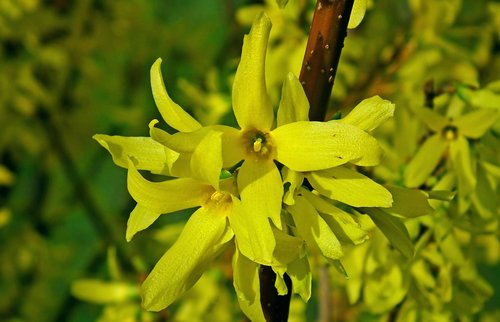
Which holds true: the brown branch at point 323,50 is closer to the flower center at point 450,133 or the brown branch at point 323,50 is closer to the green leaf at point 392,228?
the green leaf at point 392,228

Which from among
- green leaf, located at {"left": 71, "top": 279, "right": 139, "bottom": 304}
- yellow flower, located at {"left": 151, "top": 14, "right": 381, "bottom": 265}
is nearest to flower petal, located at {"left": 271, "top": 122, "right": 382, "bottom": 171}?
yellow flower, located at {"left": 151, "top": 14, "right": 381, "bottom": 265}

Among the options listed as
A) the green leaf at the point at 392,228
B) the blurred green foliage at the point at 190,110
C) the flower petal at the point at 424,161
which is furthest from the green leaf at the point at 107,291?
the green leaf at the point at 392,228

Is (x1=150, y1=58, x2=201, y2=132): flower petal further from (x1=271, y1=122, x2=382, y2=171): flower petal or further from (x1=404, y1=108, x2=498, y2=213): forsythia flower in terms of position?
(x1=404, y1=108, x2=498, y2=213): forsythia flower

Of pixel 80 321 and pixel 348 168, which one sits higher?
pixel 348 168

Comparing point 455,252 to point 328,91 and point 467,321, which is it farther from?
point 328,91

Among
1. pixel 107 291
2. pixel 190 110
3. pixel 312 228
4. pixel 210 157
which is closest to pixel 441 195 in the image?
pixel 312 228

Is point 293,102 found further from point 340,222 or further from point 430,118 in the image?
point 430,118

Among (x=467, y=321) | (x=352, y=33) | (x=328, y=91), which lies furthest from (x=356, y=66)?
(x=328, y=91)

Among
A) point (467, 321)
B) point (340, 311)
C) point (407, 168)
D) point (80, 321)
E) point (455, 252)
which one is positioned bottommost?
point (80, 321)
